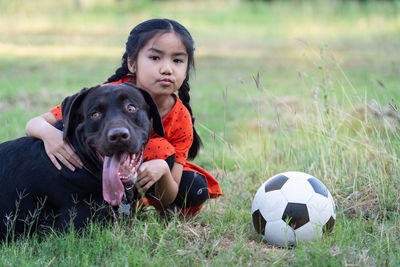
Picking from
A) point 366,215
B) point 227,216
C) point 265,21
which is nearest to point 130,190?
point 227,216

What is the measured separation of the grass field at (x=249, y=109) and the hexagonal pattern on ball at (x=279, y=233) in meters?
0.11

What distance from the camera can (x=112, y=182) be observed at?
10.5 feet

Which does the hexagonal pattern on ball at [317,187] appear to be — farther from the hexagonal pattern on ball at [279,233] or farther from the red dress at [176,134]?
the red dress at [176,134]

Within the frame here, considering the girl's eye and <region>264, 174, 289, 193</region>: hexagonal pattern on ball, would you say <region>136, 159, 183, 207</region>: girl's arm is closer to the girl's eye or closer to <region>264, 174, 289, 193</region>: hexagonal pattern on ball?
the girl's eye

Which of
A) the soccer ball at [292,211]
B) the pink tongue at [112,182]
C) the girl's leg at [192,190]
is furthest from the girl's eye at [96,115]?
the soccer ball at [292,211]

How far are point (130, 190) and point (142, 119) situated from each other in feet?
1.61

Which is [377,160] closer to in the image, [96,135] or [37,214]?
[96,135]

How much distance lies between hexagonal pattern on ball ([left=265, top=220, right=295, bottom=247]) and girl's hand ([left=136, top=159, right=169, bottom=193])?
86 centimetres

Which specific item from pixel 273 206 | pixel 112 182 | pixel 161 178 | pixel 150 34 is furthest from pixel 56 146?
pixel 273 206

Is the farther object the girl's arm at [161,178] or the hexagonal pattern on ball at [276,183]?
the hexagonal pattern on ball at [276,183]

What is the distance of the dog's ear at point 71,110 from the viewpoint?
3361 mm

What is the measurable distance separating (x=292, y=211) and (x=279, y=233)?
0.18m

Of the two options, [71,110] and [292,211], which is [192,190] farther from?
[71,110]

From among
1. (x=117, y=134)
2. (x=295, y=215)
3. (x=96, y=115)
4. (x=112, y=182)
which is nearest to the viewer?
(x=117, y=134)
